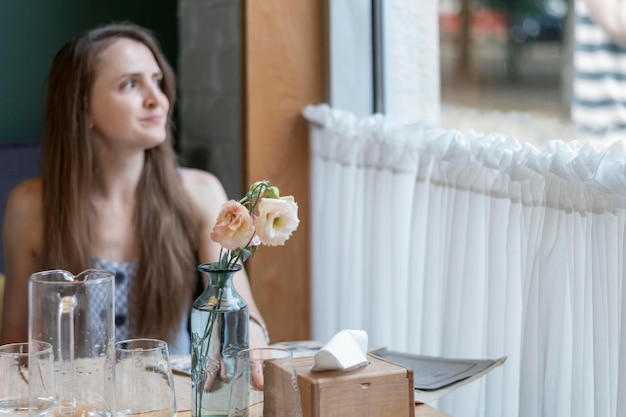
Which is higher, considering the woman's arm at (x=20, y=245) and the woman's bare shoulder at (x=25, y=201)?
the woman's bare shoulder at (x=25, y=201)

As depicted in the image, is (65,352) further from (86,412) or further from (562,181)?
(562,181)

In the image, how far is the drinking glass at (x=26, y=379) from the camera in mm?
1289

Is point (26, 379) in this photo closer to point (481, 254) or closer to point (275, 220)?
point (275, 220)

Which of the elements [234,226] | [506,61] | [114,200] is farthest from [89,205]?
[234,226]

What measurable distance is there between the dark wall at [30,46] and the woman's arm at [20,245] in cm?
76

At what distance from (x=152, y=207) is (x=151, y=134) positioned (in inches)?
7.2

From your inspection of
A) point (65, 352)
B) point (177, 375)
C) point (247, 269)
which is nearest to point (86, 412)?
point (65, 352)

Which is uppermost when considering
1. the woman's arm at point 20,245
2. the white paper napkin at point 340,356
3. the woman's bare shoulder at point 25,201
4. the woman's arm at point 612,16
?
the woman's arm at point 612,16

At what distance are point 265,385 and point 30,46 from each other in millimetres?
2089

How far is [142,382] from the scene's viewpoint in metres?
1.29

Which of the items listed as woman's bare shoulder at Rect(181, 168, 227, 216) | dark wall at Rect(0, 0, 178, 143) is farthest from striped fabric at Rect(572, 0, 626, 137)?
dark wall at Rect(0, 0, 178, 143)

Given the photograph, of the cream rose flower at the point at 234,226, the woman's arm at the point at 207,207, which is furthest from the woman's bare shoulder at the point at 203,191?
the cream rose flower at the point at 234,226

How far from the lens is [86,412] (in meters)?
1.31

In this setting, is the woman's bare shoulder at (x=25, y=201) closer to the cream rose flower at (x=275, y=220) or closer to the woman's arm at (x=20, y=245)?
the woman's arm at (x=20, y=245)
